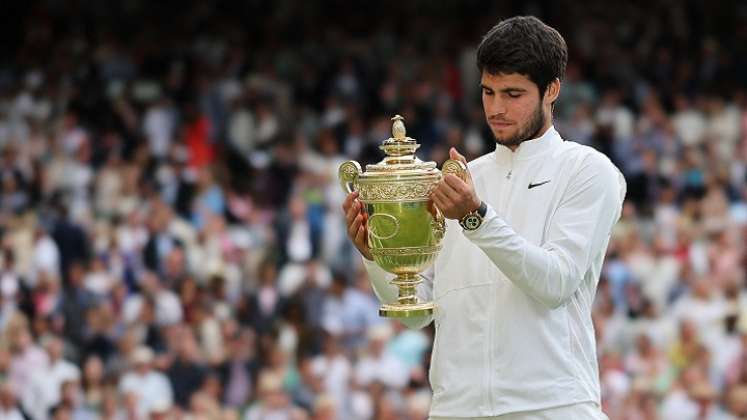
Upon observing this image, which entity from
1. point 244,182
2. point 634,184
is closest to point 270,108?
point 244,182

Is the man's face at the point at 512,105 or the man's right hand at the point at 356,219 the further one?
the man's right hand at the point at 356,219

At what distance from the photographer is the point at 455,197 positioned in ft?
14.4

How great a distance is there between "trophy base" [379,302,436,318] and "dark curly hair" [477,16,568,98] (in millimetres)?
702

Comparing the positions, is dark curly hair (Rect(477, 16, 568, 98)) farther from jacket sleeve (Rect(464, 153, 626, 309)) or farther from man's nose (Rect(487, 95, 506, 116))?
jacket sleeve (Rect(464, 153, 626, 309))

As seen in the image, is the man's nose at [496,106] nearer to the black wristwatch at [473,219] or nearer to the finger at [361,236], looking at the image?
the black wristwatch at [473,219]

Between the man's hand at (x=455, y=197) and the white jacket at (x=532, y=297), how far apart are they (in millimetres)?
115

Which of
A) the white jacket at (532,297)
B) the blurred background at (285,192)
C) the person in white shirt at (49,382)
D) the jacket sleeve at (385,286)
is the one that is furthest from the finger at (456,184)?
the person in white shirt at (49,382)

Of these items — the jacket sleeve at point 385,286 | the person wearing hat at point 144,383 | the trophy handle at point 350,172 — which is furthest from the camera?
the person wearing hat at point 144,383

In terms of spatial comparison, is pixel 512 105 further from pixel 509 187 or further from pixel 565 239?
pixel 565 239

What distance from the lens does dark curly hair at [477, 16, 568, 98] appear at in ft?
15.1

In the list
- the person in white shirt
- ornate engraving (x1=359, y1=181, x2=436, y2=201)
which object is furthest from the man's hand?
the person in white shirt

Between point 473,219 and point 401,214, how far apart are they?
38cm

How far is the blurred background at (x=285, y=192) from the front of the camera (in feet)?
36.8

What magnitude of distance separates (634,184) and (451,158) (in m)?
9.84
